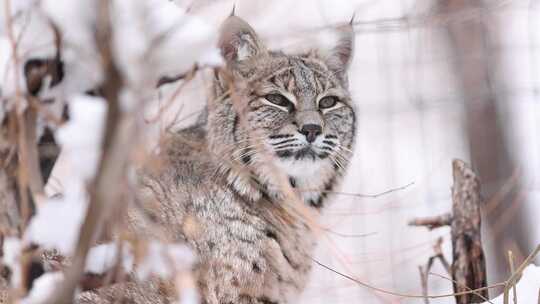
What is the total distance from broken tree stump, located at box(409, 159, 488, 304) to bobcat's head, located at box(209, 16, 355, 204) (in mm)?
581

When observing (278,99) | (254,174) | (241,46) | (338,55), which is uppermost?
(338,55)

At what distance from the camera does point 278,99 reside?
4.08 m

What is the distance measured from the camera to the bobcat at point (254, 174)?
12.1 ft

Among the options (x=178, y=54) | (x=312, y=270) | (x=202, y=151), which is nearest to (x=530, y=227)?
(x=312, y=270)

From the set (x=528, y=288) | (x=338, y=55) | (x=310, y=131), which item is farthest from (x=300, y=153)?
(x=528, y=288)

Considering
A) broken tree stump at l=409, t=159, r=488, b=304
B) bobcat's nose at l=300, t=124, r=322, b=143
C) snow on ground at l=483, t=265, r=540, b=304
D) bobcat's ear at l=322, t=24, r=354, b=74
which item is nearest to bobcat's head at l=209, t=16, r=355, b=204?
bobcat's nose at l=300, t=124, r=322, b=143

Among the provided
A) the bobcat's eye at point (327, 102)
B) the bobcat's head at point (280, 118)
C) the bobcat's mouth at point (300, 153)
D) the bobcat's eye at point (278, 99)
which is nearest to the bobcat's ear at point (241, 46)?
the bobcat's head at point (280, 118)

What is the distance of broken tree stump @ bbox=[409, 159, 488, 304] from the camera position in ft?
12.6

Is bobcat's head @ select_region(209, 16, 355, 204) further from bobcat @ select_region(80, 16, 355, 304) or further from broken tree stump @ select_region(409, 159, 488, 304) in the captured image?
broken tree stump @ select_region(409, 159, 488, 304)

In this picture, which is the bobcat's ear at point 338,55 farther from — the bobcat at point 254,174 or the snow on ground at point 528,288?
the snow on ground at point 528,288

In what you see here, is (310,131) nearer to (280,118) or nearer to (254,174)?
(280,118)

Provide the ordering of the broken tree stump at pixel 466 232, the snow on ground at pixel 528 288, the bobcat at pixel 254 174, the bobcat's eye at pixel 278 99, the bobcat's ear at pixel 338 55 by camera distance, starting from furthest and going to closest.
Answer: the bobcat's ear at pixel 338 55 → the bobcat's eye at pixel 278 99 → the broken tree stump at pixel 466 232 → the bobcat at pixel 254 174 → the snow on ground at pixel 528 288

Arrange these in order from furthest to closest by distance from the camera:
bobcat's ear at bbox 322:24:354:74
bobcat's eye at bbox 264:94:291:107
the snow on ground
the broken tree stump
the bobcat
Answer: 1. bobcat's ear at bbox 322:24:354:74
2. bobcat's eye at bbox 264:94:291:107
3. the broken tree stump
4. the bobcat
5. the snow on ground

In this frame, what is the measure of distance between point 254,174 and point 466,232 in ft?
3.23
